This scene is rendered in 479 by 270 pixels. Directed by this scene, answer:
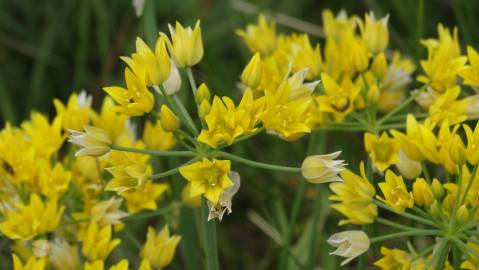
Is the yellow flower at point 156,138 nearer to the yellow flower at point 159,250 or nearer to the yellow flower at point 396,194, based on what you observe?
the yellow flower at point 159,250

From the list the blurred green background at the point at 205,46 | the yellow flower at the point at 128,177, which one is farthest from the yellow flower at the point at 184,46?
the blurred green background at the point at 205,46

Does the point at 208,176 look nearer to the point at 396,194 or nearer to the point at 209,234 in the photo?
the point at 209,234

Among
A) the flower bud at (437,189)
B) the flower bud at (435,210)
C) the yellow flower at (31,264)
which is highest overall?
the yellow flower at (31,264)

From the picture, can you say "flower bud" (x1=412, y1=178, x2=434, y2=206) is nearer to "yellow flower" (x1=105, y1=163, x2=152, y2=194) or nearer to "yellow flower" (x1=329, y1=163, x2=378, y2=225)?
"yellow flower" (x1=329, y1=163, x2=378, y2=225)

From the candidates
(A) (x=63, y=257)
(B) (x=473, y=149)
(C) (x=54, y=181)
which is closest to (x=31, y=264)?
(A) (x=63, y=257)

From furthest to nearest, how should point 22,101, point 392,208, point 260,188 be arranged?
point 22,101
point 260,188
point 392,208

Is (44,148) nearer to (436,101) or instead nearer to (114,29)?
(436,101)

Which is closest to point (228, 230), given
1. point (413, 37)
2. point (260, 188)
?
point (260, 188)
